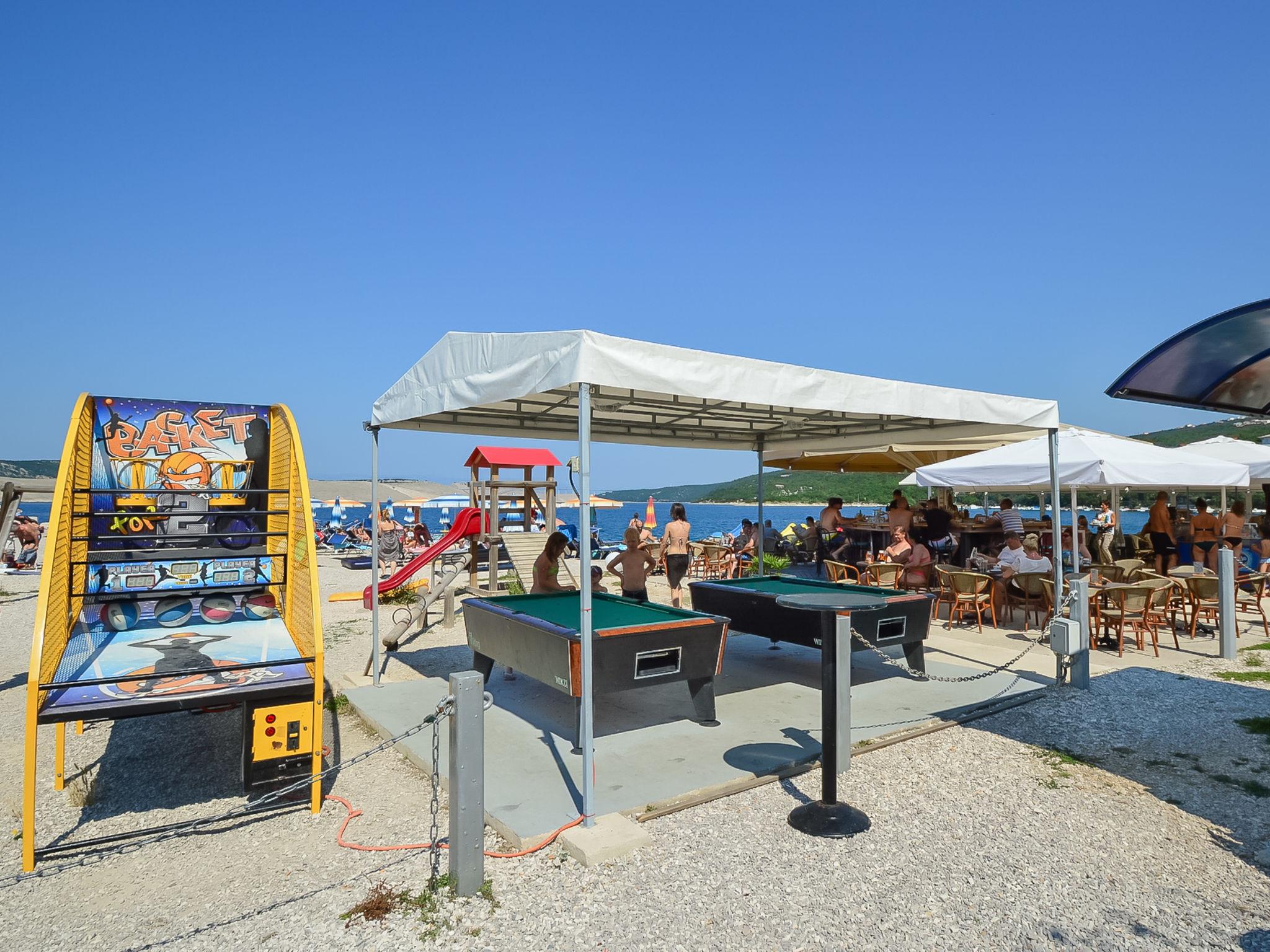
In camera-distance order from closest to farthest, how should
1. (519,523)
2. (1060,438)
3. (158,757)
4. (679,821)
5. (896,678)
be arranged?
(679,821)
(158,757)
(896,678)
(1060,438)
(519,523)

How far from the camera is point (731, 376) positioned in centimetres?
479

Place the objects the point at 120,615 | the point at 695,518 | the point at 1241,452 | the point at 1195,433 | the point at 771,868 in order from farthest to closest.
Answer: the point at 695,518 < the point at 1195,433 < the point at 1241,452 < the point at 120,615 < the point at 771,868

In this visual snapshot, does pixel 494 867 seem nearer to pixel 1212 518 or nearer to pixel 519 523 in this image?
pixel 1212 518

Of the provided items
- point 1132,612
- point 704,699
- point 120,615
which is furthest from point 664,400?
point 1132,612

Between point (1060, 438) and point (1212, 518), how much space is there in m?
3.22

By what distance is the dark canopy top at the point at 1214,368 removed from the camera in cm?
497

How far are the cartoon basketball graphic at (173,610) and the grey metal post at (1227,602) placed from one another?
362 inches

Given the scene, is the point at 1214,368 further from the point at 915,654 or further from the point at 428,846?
the point at 428,846

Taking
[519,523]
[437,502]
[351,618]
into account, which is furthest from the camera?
[437,502]

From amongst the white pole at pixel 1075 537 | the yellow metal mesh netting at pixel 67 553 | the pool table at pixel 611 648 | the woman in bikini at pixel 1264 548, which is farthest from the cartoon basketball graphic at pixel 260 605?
the woman in bikini at pixel 1264 548

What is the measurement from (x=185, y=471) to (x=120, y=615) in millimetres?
1081

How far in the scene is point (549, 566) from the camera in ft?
25.1

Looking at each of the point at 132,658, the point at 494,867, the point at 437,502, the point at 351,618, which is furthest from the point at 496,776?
the point at 437,502

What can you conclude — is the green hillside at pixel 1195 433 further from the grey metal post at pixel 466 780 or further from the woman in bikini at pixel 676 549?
the grey metal post at pixel 466 780
